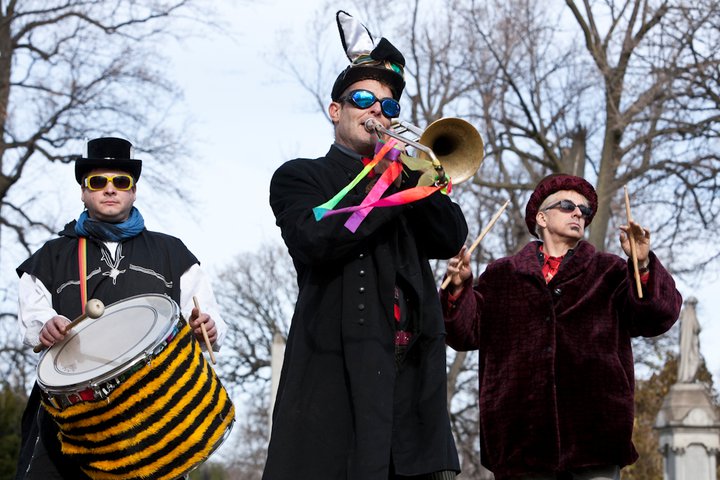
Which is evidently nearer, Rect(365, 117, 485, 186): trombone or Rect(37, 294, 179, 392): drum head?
Rect(365, 117, 485, 186): trombone

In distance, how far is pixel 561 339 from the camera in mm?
5480

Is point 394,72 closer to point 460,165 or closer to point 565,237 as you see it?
point 460,165

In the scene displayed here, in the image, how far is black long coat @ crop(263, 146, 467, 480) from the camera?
3.97 meters

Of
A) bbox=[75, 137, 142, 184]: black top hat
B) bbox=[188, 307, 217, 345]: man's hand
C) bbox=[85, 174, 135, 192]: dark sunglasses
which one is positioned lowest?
bbox=[188, 307, 217, 345]: man's hand

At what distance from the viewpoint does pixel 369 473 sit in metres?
3.85

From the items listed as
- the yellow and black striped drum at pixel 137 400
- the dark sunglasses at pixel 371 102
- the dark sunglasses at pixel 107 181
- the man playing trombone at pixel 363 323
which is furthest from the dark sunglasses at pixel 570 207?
the dark sunglasses at pixel 107 181

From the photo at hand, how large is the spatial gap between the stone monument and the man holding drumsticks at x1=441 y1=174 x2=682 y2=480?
12033mm

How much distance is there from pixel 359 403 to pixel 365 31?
1.52 meters

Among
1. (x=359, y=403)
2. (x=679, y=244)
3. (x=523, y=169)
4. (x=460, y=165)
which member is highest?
(x=523, y=169)

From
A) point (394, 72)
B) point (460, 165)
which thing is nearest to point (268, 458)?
point (460, 165)

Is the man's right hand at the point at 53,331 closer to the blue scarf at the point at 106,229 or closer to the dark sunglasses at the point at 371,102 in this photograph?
the blue scarf at the point at 106,229

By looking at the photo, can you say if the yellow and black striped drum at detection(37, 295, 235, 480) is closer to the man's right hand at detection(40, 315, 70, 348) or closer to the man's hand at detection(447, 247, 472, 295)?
the man's right hand at detection(40, 315, 70, 348)

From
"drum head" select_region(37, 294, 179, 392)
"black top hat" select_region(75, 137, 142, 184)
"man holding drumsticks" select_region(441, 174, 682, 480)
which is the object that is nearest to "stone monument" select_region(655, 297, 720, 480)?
"man holding drumsticks" select_region(441, 174, 682, 480)

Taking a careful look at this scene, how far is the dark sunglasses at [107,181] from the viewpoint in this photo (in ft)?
18.0
